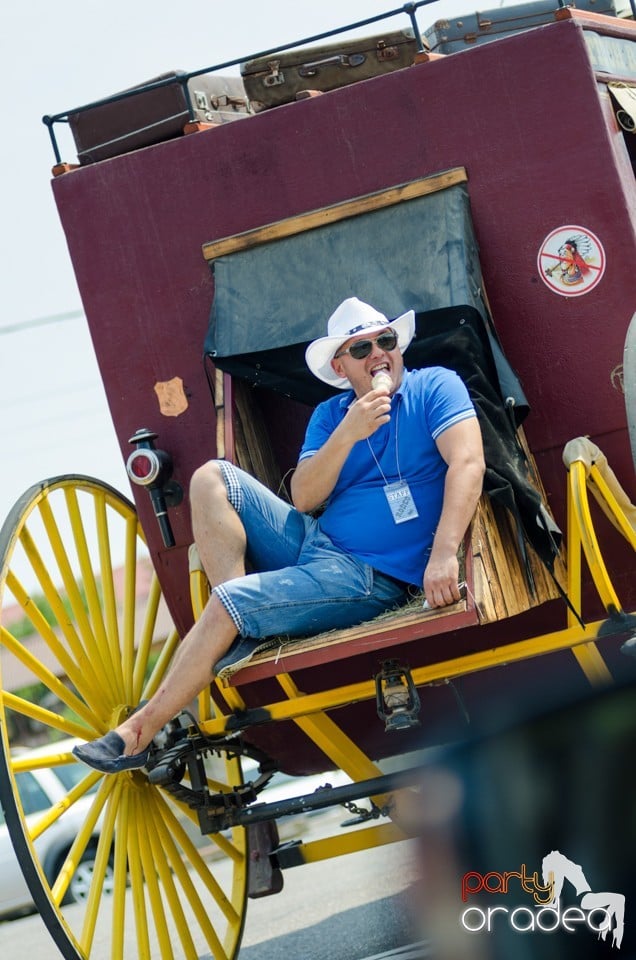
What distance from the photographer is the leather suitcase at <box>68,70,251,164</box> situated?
5383 mm

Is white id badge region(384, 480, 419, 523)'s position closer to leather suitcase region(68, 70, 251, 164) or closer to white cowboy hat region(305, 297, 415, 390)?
white cowboy hat region(305, 297, 415, 390)

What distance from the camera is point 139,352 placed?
5402 millimetres

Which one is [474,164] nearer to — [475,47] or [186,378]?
[475,47]

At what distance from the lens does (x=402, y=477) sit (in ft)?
14.8

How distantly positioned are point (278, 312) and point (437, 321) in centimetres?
65

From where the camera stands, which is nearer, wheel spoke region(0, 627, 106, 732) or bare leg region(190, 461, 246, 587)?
bare leg region(190, 461, 246, 587)

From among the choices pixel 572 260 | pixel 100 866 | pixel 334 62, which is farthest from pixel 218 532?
pixel 334 62

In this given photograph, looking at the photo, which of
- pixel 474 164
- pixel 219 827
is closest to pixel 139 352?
pixel 474 164

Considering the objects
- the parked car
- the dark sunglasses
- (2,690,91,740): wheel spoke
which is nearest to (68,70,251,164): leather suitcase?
the dark sunglasses

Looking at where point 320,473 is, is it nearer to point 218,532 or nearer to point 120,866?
point 218,532

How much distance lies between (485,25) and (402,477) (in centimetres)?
216

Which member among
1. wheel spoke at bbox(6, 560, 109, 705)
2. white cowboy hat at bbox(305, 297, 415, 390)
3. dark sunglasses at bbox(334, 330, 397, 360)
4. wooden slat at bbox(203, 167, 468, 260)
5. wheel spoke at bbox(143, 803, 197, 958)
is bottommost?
wheel spoke at bbox(143, 803, 197, 958)

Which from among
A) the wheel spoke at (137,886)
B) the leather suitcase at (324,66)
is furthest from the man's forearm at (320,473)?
the leather suitcase at (324,66)

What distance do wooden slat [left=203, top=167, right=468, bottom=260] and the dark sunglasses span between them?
71 centimetres
